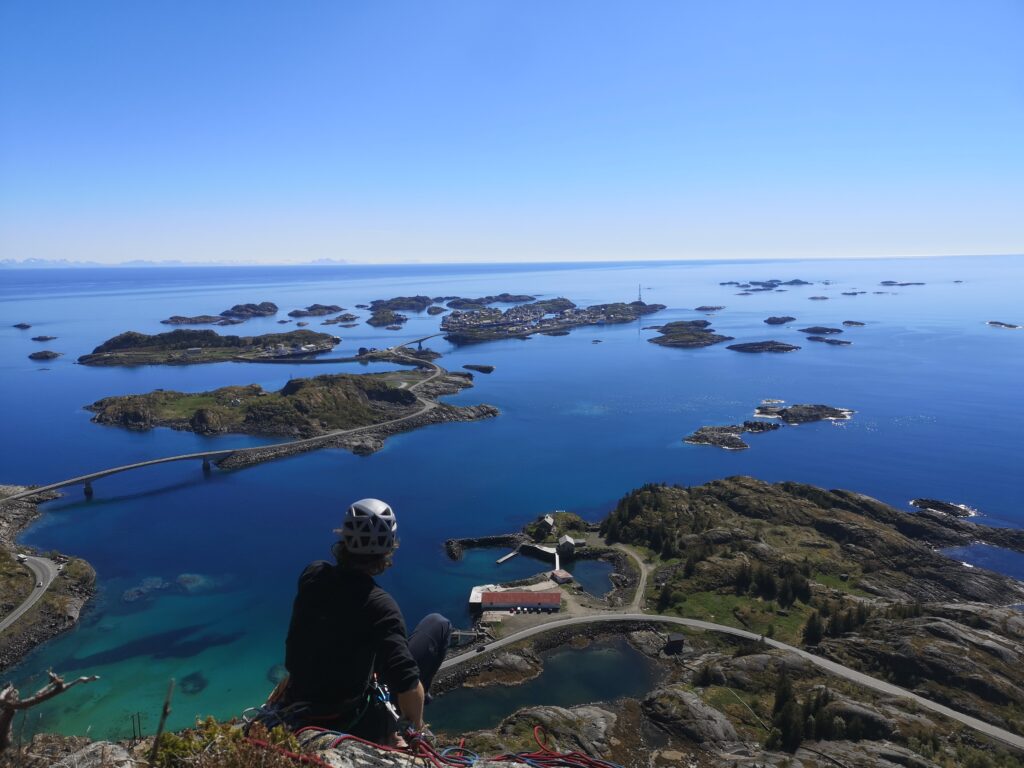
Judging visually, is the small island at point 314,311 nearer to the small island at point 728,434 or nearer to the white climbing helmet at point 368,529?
the small island at point 728,434

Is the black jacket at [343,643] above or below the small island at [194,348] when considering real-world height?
above

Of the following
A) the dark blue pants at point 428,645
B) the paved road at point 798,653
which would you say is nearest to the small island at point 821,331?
the paved road at point 798,653

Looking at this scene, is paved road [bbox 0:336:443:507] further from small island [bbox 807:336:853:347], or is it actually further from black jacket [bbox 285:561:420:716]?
small island [bbox 807:336:853:347]

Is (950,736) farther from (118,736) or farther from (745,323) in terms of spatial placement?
(745,323)

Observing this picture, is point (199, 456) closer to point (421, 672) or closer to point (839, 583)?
point (839, 583)

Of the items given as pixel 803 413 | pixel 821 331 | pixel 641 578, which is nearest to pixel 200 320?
pixel 803 413

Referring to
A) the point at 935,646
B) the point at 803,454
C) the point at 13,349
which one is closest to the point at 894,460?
the point at 803,454
